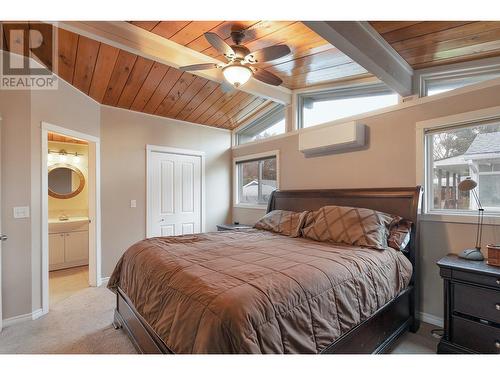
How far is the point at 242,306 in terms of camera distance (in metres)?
1.18

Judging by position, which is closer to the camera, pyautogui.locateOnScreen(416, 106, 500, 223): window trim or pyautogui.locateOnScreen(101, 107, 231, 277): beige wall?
pyautogui.locateOnScreen(416, 106, 500, 223): window trim

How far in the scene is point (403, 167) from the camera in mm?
2752

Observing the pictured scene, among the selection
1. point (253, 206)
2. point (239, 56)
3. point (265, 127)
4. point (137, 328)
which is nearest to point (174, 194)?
point (253, 206)

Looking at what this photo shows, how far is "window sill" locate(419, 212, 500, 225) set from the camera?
87.0 inches

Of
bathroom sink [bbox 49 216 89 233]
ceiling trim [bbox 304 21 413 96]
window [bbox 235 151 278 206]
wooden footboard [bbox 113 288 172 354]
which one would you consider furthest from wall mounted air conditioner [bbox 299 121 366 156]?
bathroom sink [bbox 49 216 89 233]

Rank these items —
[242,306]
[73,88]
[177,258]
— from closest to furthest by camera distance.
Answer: [242,306] → [177,258] → [73,88]

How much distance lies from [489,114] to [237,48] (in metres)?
2.24

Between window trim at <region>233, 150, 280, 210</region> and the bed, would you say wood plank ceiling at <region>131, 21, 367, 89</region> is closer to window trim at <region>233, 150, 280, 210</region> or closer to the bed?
window trim at <region>233, 150, 280, 210</region>

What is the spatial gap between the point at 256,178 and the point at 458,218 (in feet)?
10.1

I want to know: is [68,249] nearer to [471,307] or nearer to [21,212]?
[21,212]

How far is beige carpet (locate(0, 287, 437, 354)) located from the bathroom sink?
68.5 inches

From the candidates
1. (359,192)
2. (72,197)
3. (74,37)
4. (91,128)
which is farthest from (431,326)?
(72,197)
